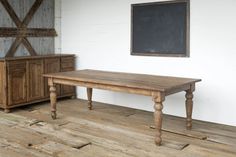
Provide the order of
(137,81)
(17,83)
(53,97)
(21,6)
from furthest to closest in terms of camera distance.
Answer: (21,6), (17,83), (53,97), (137,81)

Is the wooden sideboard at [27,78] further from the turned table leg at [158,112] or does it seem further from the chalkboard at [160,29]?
the turned table leg at [158,112]

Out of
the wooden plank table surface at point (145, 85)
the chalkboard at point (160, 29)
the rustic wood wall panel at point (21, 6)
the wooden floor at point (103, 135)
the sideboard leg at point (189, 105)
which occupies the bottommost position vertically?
the wooden floor at point (103, 135)

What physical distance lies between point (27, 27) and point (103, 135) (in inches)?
118

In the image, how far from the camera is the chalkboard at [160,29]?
4.78m

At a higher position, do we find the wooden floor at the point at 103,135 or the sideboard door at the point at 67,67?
the sideboard door at the point at 67,67

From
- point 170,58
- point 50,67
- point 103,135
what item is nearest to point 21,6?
point 50,67

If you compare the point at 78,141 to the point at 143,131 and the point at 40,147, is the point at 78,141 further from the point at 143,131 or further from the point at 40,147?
the point at 143,131

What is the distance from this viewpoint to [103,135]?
4.03 m

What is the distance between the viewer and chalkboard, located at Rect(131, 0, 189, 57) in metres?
4.78

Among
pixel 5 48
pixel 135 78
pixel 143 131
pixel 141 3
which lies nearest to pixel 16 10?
pixel 5 48

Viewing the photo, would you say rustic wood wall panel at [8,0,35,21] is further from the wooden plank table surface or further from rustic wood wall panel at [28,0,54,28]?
the wooden plank table surface

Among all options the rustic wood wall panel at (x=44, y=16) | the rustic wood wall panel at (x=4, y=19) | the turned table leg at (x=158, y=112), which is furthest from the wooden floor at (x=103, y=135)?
the rustic wood wall panel at (x=44, y=16)

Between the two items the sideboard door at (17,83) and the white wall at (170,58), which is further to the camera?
the sideboard door at (17,83)

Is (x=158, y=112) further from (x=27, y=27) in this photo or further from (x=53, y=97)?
(x=27, y=27)
